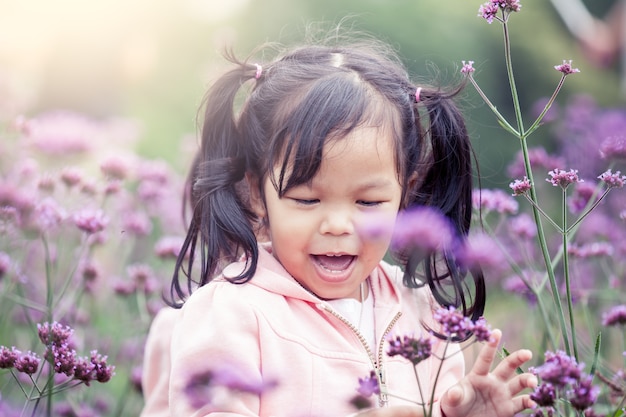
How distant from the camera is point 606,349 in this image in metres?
2.86

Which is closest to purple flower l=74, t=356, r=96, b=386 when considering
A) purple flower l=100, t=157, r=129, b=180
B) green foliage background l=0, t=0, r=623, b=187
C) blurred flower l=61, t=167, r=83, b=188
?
blurred flower l=61, t=167, r=83, b=188

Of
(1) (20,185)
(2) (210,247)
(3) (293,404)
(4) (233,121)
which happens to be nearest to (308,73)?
(4) (233,121)

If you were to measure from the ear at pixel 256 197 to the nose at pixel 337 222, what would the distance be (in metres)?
0.24

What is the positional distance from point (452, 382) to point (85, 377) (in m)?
0.80

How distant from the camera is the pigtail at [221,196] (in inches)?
78.4

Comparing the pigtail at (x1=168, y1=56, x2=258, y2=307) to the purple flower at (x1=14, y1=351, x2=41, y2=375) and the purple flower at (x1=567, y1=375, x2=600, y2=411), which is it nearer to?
the purple flower at (x1=14, y1=351, x2=41, y2=375)

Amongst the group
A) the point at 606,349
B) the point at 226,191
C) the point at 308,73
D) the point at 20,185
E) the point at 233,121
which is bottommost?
the point at 606,349

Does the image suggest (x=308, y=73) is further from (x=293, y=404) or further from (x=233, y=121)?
(x=293, y=404)

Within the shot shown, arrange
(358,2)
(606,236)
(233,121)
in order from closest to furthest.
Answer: (233,121) < (606,236) < (358,2)

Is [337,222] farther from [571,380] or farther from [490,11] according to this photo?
[571,380]

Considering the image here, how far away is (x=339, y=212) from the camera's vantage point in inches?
68.6

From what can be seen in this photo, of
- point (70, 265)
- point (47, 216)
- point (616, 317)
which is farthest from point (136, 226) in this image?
point (616, 317)

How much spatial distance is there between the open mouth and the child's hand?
0.38 metres

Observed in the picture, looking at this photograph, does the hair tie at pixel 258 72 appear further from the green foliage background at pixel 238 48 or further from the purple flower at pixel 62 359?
the green foliage background at pixel 238 48
